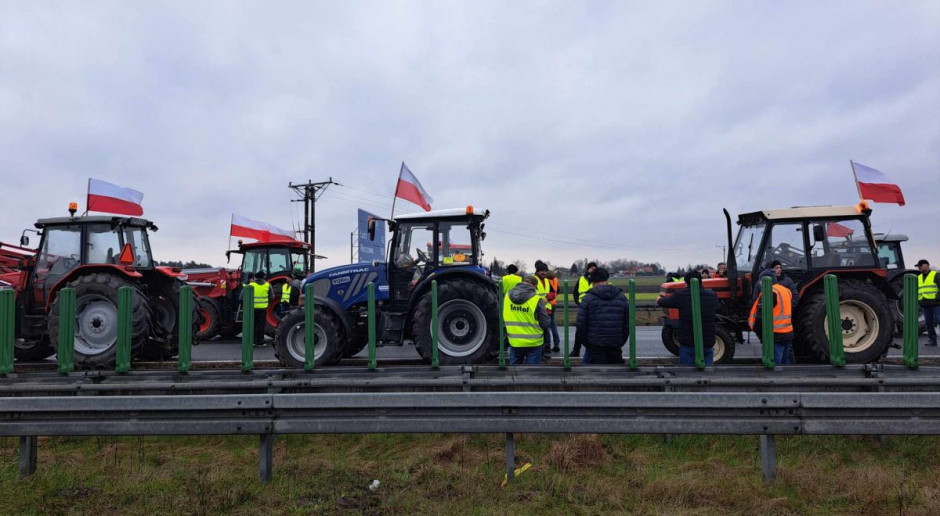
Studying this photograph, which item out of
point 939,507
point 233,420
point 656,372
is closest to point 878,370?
point 656,372

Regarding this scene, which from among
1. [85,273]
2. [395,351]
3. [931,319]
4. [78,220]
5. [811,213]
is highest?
[78,220]

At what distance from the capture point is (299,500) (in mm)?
3639

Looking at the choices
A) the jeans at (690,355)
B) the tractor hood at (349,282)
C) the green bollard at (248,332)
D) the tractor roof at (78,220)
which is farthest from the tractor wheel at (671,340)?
the tractor roof at (78,220)

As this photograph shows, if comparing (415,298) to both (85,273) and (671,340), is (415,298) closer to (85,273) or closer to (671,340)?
(671,340)

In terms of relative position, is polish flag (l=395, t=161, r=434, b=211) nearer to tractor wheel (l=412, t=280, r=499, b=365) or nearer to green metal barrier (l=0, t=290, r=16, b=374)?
tractor wheel (l=412, t=280, r=499, b=365)

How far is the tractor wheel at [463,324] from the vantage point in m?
7.95

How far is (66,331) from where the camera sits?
6.14 m

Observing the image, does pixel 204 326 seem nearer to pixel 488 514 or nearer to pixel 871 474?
pixel 488 514

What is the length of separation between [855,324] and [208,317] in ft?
39.5

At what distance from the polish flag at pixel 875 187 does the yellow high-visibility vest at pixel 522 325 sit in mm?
6504

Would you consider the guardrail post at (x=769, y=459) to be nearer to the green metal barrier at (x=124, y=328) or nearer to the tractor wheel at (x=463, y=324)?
the tractor wheel at (x=463, y=324)

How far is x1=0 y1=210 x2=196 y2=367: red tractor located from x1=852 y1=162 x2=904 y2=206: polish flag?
10959mm

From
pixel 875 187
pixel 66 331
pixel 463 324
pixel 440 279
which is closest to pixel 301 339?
pixel 440 279

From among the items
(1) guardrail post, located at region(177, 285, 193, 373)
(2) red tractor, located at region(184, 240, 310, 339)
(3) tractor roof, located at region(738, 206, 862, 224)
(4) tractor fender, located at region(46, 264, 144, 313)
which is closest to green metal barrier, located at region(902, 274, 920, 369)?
(3) tractor roof, located at region(738, 206, 862, 224)
